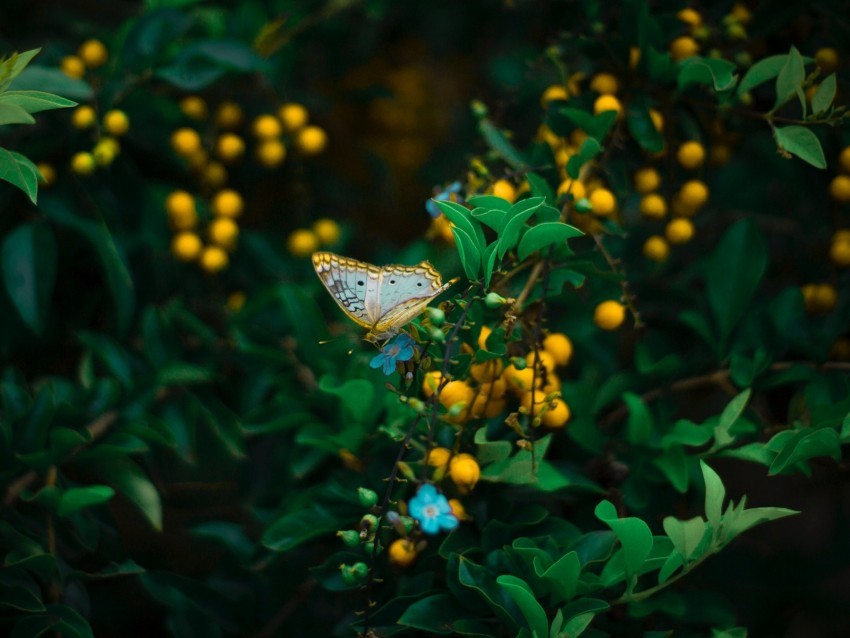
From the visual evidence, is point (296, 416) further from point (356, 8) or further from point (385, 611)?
point (356, 8)

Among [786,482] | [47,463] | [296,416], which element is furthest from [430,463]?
[786,482]

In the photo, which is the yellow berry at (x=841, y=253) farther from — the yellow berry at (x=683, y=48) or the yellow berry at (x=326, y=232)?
the yellow berry at (x=326, y=232)

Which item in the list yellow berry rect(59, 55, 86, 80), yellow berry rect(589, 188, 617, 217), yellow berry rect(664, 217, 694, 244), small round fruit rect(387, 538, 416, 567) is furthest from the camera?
yellow berry rect(59, 55, 86, 80)

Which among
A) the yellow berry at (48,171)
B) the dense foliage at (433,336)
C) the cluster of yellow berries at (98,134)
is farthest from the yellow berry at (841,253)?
the yellow berry at (48,171)

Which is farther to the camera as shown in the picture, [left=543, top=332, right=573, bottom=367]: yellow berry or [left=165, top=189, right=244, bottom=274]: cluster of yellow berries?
[left=165, top=189, right=244, bottom=274]: cluster of yellow berries

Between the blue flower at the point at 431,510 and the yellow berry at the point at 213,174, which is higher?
the yellow berry at the point at 213,174

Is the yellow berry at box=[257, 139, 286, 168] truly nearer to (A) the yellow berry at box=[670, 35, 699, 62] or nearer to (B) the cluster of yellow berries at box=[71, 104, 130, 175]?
(B) the cluster of yellow berries at box=[71, 104, 130, 175]

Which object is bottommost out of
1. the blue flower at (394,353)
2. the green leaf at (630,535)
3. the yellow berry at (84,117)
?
the green leaf at (630,535)

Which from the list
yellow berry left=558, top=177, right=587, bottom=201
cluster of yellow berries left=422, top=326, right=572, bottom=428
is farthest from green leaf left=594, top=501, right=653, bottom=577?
yellow berry left=558, top=177, right=587, bottom=201
